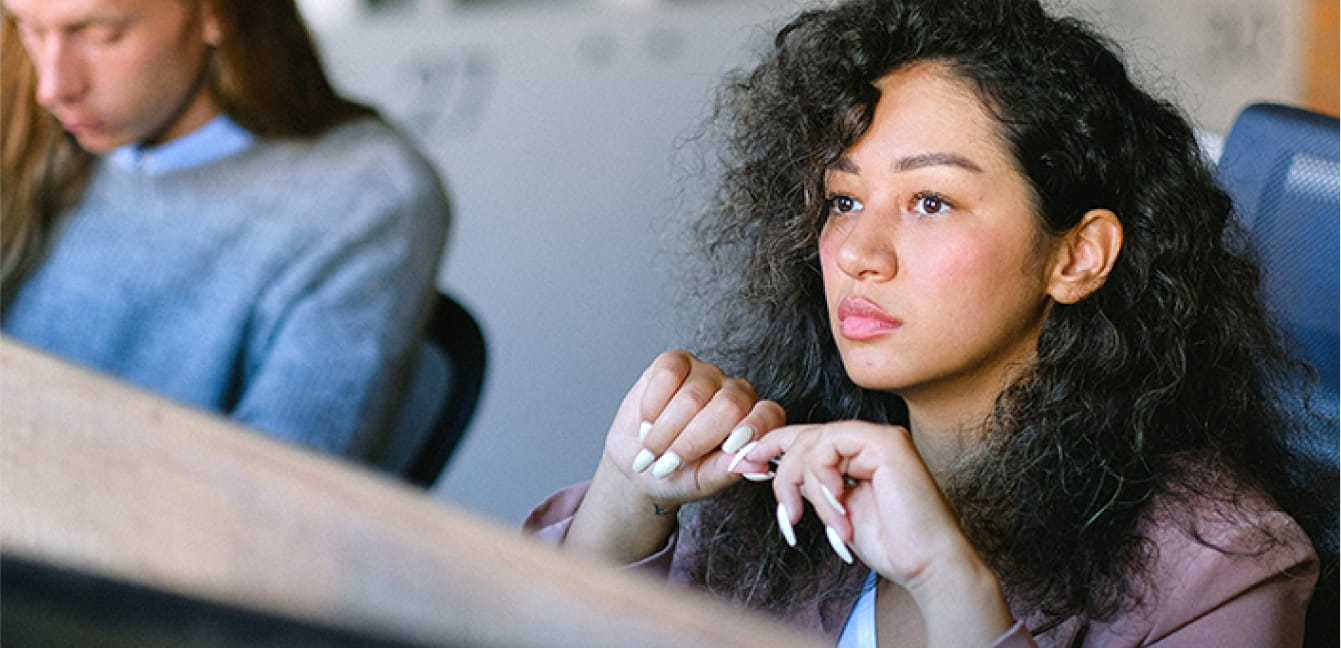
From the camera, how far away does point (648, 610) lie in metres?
0.20

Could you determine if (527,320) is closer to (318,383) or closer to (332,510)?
(318,383)

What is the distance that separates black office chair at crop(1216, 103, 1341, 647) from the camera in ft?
Result: 2.53

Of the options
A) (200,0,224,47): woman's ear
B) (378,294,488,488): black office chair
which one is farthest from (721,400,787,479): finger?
(200,0,224,47): woman's ear

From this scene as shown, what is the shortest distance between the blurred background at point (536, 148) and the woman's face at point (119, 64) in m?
0.14

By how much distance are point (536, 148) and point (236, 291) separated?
38 centimetres

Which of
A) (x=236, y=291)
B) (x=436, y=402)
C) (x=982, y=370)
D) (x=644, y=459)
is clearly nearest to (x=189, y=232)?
(x=236, y=291)

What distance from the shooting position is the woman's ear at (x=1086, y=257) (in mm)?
558

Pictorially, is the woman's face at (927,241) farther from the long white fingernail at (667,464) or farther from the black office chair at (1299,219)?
the black office chair at (1299,219)

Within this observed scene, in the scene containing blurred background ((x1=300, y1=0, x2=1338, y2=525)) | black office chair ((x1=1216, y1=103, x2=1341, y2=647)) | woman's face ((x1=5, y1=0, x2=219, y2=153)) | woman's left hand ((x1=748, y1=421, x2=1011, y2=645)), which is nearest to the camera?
woman's left hand ((x1=748, y1=421, x2=1011, y2=645))

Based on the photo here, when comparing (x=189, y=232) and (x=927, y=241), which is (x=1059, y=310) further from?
(x=189, y=232)

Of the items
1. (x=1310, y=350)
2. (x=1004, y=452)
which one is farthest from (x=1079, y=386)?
(x=1310, y=350)

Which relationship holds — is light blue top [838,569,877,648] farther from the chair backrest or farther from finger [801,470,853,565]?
the chair backrest

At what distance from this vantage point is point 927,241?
0.53 metres

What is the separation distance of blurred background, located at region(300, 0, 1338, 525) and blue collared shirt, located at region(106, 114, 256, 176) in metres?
0.13
